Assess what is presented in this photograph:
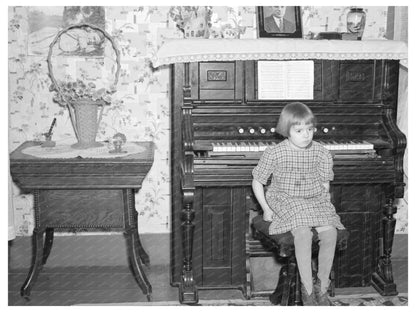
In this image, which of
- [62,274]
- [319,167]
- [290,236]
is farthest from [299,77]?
[62,274]

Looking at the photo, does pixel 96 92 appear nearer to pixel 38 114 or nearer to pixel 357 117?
pixel 38 114

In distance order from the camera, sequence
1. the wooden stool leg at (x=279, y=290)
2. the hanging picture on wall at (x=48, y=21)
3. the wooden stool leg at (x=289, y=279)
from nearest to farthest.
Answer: the wooden stool leg at (x=289, y=279), the wooden stool leg at (x=279, y=290), the hanging picture on wall at (x=48, y=21)

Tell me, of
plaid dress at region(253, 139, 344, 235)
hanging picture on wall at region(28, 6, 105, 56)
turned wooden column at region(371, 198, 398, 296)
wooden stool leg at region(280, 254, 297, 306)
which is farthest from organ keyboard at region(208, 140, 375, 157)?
hanging picture on wall at region(28, 6, 105, 56)

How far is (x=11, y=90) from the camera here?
405 centimetres

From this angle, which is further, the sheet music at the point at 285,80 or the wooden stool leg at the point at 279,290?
the sheet music at the point at 285,80

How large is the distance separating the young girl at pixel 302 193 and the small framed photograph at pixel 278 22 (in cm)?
85

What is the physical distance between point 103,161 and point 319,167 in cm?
120

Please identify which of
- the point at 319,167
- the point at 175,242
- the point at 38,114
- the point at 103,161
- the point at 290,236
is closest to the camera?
the point at 290,236

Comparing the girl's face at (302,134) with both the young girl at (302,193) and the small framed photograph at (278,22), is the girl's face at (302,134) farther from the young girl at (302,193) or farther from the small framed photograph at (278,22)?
the small framed photograph at (278,22)

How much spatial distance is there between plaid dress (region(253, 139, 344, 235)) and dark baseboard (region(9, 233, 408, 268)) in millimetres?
1262

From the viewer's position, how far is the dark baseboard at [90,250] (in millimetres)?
4152

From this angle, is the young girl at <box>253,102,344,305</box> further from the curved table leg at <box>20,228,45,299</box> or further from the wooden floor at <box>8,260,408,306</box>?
the curved table leg at <box>20,228,45,299</box>

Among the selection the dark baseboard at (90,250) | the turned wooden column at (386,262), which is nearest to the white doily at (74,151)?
the dark baseboard at (90,250)

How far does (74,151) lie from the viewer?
3639 millimetres
